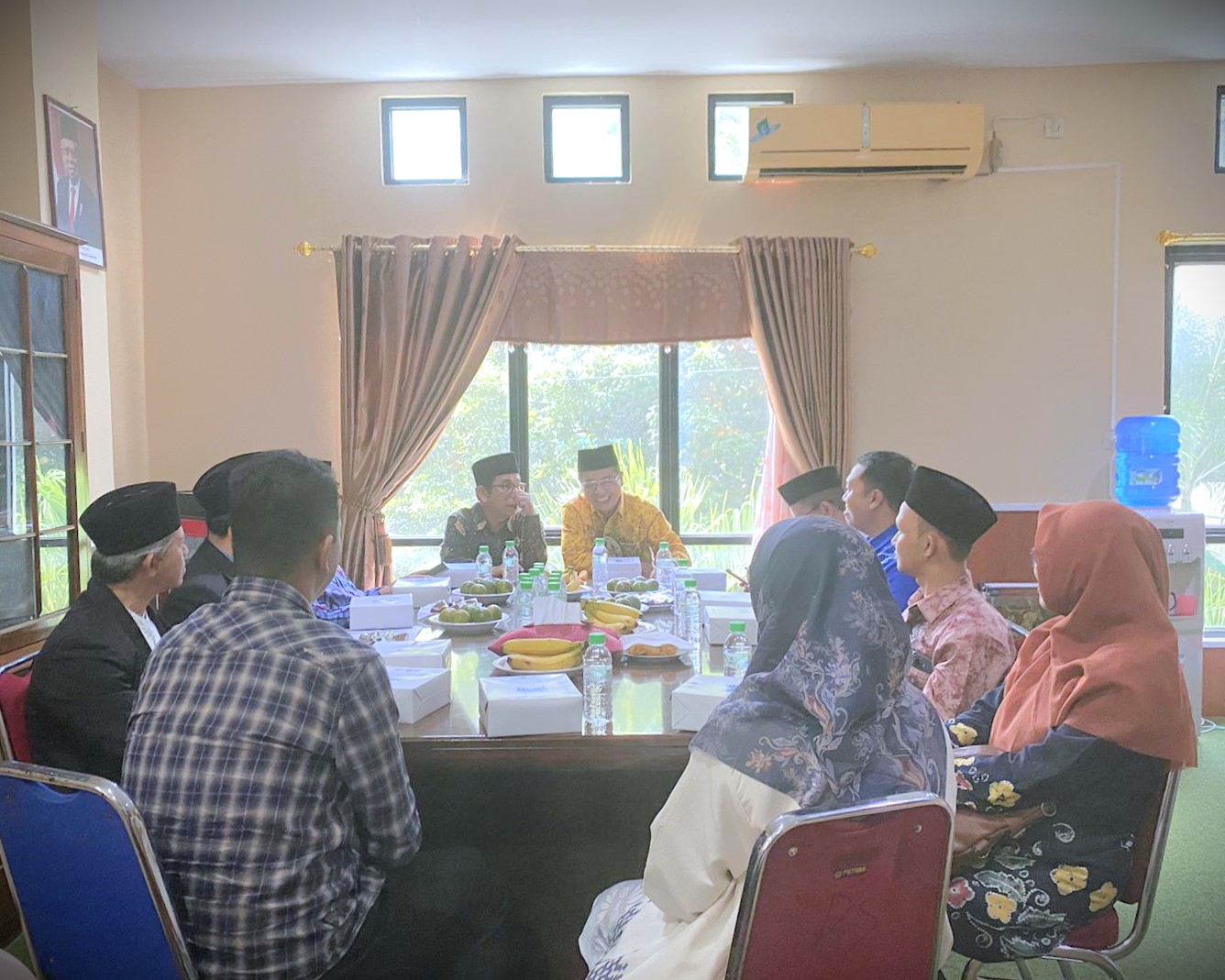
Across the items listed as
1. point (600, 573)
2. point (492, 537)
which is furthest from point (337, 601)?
point (492, 537)

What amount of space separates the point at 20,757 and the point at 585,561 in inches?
105

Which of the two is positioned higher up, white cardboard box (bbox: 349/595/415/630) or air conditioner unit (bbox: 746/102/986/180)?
air conditioner unit (bbox: 746/102/986/180)

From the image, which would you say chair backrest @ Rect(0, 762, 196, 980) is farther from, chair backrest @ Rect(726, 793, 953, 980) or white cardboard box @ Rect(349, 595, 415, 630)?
white cardboard box @ Rect(349, 595, 415, 630)

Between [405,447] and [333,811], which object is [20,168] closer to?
[405,447]

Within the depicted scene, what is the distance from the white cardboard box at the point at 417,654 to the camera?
2305 millimetres

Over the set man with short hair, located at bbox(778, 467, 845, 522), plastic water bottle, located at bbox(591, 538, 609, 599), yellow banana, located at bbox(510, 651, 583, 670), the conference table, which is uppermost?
man with short hair, located at bbox(778, 467, 845, 522)

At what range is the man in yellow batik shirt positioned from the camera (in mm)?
4445

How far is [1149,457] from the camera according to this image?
4820mm

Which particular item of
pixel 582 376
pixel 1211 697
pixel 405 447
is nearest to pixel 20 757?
pixel 405 447

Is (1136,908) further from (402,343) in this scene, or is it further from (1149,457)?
(402,343)

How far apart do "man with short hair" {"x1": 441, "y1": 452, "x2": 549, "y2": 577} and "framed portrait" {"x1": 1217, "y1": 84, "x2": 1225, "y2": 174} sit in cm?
383

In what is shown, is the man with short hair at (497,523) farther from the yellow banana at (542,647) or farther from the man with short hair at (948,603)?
the man with short hair at (948,603)

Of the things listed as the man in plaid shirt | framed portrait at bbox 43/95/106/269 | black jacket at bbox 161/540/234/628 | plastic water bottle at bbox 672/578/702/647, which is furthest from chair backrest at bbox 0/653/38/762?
framed portrait at bbox 43/95/106/269

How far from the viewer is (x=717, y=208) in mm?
4926
